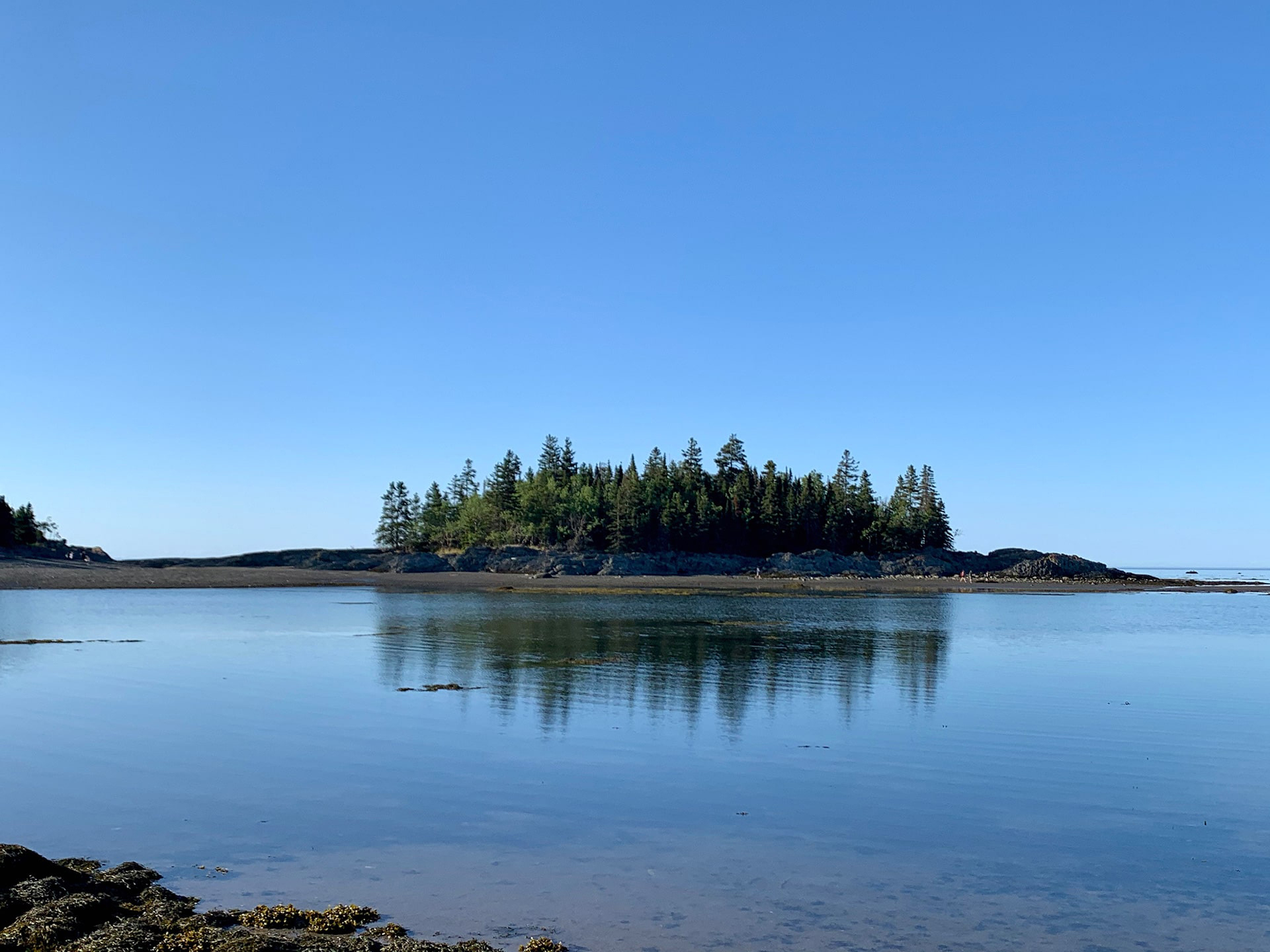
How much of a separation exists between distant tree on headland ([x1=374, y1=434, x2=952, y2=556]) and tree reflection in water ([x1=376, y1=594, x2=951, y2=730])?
78.4 meters

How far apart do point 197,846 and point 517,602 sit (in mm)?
60409

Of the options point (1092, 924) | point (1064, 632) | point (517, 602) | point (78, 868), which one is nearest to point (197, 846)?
point (78, 868)

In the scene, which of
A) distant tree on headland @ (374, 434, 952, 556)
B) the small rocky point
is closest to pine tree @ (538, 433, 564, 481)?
distant tree on headland @ (374, 434, 952, 556)

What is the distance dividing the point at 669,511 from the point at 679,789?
130 meters

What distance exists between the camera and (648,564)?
136m

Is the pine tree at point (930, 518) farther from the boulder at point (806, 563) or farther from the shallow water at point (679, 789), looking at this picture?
the shallow water at point (679, 789)

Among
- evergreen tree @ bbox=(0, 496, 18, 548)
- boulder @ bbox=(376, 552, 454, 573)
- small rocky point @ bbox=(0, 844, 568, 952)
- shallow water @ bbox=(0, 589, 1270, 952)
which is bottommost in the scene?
shallow water @ bbox=(0, 589, 1270, 952)

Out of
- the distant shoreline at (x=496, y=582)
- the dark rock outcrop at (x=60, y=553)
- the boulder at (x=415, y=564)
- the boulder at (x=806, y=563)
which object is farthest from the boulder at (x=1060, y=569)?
the dark rock outcrop at (x=60, y=553)

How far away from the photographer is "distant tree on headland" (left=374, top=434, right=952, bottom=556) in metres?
147

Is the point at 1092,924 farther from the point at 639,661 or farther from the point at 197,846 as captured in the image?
the point at 639,661

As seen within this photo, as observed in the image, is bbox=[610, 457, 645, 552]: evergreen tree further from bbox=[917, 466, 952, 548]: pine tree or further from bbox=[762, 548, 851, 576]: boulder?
bbox=[917, 466, 952, 548]: pine tree

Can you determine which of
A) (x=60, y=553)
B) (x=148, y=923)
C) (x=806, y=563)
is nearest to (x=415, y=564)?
(x=60, y=553)

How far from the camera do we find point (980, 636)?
48.5 meters

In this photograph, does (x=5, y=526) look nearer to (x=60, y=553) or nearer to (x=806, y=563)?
(x=60, y=553)
